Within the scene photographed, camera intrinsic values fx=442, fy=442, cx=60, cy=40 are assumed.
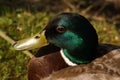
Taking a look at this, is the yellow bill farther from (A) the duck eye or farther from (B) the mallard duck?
(A) the duck eye

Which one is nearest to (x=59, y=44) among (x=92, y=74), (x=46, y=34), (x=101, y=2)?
(x=46, y=34)

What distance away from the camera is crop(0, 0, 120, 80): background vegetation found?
5.14 meters

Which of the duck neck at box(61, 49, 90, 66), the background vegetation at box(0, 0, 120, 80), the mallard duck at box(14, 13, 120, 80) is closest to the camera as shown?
the mallard duck at box(14, 13, 120, 80)

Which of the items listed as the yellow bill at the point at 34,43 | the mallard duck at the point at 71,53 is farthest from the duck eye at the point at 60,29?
the yellow bill at the point at 34,43

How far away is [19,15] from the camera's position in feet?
20.7

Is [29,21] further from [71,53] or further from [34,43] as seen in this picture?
[71,53]

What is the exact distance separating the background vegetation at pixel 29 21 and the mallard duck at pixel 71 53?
74cm

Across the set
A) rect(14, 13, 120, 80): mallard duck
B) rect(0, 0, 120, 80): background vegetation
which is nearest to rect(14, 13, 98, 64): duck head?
rect(14, 13, 120, 80): mallard duck

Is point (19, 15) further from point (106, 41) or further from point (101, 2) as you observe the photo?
point (101, 2)

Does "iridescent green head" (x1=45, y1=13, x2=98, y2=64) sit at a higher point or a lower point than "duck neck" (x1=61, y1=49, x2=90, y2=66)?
higher

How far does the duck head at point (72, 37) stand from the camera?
4.11 metres

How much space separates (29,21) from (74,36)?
214cm

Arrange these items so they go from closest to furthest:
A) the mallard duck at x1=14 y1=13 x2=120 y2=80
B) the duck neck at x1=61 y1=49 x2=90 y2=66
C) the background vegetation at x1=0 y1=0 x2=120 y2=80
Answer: the mallard duck at x1=14 y1=13 x2=120 y2=80
the duck neck at x1=61 y1=49 x2=90 y2=66
the background vegetation at x1=0 y1=0 x2=120 y2=80

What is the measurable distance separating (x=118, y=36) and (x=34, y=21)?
123 cm
